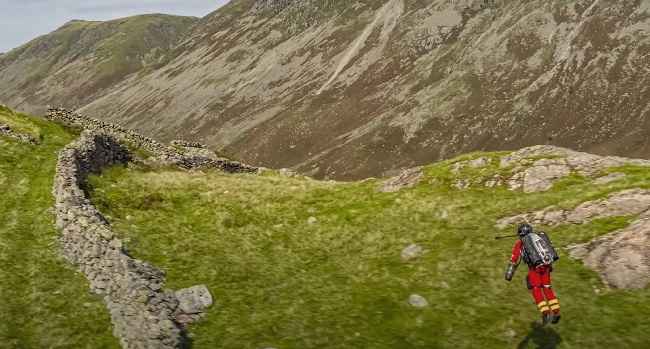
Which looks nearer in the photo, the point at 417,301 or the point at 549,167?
the point at 417,301

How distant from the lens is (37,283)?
21266 millimetres

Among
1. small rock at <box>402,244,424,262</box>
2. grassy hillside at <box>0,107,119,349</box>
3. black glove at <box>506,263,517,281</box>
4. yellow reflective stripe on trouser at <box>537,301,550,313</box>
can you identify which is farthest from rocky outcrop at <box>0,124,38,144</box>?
yellow reflective stripe on trouser at <box>537,301,550,313</box>

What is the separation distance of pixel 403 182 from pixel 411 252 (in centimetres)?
1016

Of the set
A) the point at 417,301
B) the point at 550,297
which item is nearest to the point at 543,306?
the point at 550,297

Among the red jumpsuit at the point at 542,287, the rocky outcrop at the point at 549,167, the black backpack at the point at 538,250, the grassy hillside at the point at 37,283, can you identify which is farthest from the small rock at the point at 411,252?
the grassy hillside at the point at 37,283

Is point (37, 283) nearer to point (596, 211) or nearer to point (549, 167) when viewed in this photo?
point (596, 211)

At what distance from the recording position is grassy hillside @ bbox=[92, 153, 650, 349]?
1878cm

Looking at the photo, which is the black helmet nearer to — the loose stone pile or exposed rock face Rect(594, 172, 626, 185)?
exposed rock face Rect(594, 172, 626, 185)

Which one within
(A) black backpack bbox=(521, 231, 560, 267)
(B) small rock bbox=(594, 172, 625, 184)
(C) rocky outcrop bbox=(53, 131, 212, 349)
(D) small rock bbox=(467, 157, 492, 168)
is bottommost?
(B) small rock bbox=(594, 172, 625, 184)

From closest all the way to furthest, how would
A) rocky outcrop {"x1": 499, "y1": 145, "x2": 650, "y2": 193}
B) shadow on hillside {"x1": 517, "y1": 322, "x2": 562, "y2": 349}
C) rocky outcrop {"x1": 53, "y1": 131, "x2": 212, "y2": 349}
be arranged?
shadow on hillside {"x1": 517, "y1": 322, "x2": 562, "y2": 349} → rocky outcrop {"x1": 53, "y1": 131, "x2": 212, "y2": 349} → rocky outcrop {"x1": 499, "y1": 145, "x2": 650, "y2": 193}

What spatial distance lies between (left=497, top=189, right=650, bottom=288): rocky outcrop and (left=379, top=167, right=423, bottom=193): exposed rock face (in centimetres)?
864

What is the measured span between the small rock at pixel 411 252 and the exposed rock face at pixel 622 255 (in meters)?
6.49

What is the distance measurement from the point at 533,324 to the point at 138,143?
1520 inches

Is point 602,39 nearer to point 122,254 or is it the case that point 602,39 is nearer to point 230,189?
point 230,189
